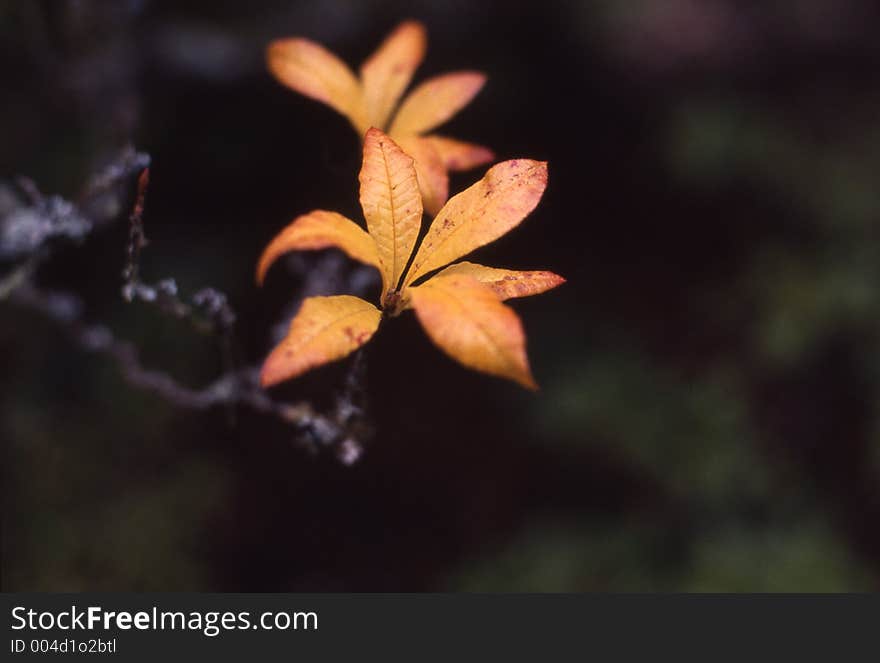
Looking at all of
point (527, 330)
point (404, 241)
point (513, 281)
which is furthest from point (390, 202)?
point (527, 330)

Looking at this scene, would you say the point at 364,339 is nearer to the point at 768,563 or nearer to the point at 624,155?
the point at 768,563

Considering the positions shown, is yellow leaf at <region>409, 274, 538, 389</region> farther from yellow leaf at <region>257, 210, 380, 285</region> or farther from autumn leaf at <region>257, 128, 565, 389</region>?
yellow leaf at <region>257, 210, 380, 285</region>

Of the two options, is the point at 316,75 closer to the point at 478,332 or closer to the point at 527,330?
the point at 478,332

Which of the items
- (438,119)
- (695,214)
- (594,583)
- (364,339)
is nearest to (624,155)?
(695,214)

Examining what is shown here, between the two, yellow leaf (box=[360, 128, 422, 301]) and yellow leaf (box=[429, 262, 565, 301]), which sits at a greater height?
yellow leaf (box=[360, 128, 422, 301])

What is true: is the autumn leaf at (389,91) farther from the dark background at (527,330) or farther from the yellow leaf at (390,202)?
the dark background at (527,330)

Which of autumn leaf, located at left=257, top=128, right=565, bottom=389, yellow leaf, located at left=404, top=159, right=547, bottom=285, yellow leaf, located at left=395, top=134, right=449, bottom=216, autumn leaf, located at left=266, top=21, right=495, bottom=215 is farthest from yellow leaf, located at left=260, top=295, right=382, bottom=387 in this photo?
autumn leaf, located at left=266, top=21, right=495, bottom=215

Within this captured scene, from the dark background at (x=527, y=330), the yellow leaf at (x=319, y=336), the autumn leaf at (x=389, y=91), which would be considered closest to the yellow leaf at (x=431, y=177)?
the autumn leaf at (x=389, y=91)

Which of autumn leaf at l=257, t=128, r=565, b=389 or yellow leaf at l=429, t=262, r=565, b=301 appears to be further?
yellow leaf at l=429, t=262, r=565, b=301
